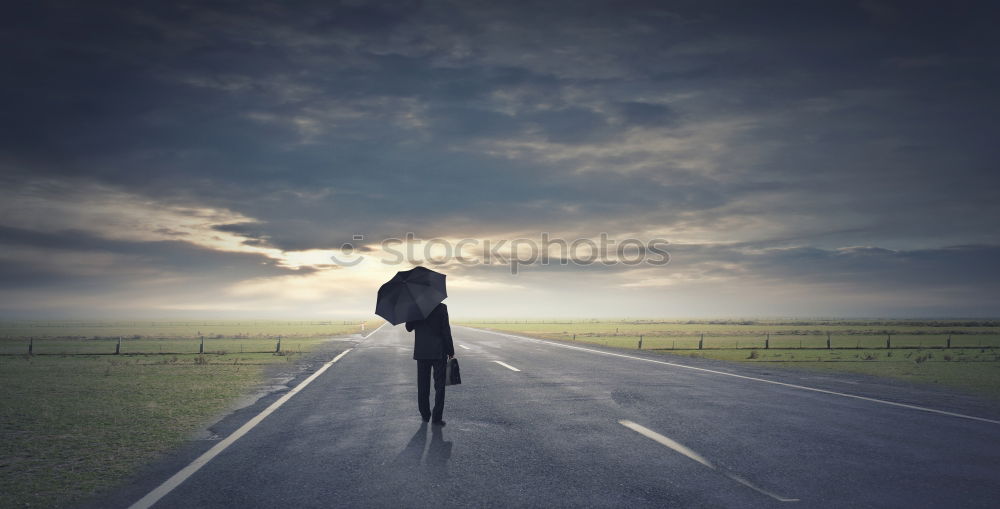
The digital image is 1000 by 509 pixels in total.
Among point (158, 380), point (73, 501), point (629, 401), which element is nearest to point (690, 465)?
point (629, 401)

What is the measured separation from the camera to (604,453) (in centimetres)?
617

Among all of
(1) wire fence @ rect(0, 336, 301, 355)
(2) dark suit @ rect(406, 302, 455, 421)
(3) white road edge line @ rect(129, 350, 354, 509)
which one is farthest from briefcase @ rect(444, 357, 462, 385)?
(1) wire fence @ rect(0, 336, 301, 355)

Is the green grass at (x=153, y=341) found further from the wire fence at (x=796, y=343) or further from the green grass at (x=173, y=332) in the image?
the wire fence at (x=796, y=343)

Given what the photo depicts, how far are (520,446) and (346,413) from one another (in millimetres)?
3761

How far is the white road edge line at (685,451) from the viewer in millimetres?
4785

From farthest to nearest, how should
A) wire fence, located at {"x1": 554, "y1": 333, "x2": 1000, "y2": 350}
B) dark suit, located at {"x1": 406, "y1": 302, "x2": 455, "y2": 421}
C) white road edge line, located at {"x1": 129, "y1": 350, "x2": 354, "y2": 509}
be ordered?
1. wire fence, located at {"x1": 554, "y1": 333, "x2": 1000, "y2": 350}
2. dark suit, located at {"x1": 406, "y1": 302, "x2": 455, "y2": 421}
3. white road edge line, located at {"x1": 129, "y1": 350, "x2": 354, "y2": 509}

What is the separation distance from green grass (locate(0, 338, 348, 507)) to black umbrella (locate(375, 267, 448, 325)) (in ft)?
10.2

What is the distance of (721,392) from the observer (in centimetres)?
1129

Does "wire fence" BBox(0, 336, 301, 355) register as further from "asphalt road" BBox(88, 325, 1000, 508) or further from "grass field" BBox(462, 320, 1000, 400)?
"grass field" BBox(462, 320, 1000, 400)

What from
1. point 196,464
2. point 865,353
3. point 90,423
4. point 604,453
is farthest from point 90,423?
point 865,353

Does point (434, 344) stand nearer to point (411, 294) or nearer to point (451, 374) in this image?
point (451, 374)

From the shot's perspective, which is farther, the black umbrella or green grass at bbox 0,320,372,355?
green grass at bbox 0,320,372,355

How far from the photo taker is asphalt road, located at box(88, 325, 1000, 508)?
4.72m

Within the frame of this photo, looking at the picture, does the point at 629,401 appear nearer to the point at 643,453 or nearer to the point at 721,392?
the point at 721,392
